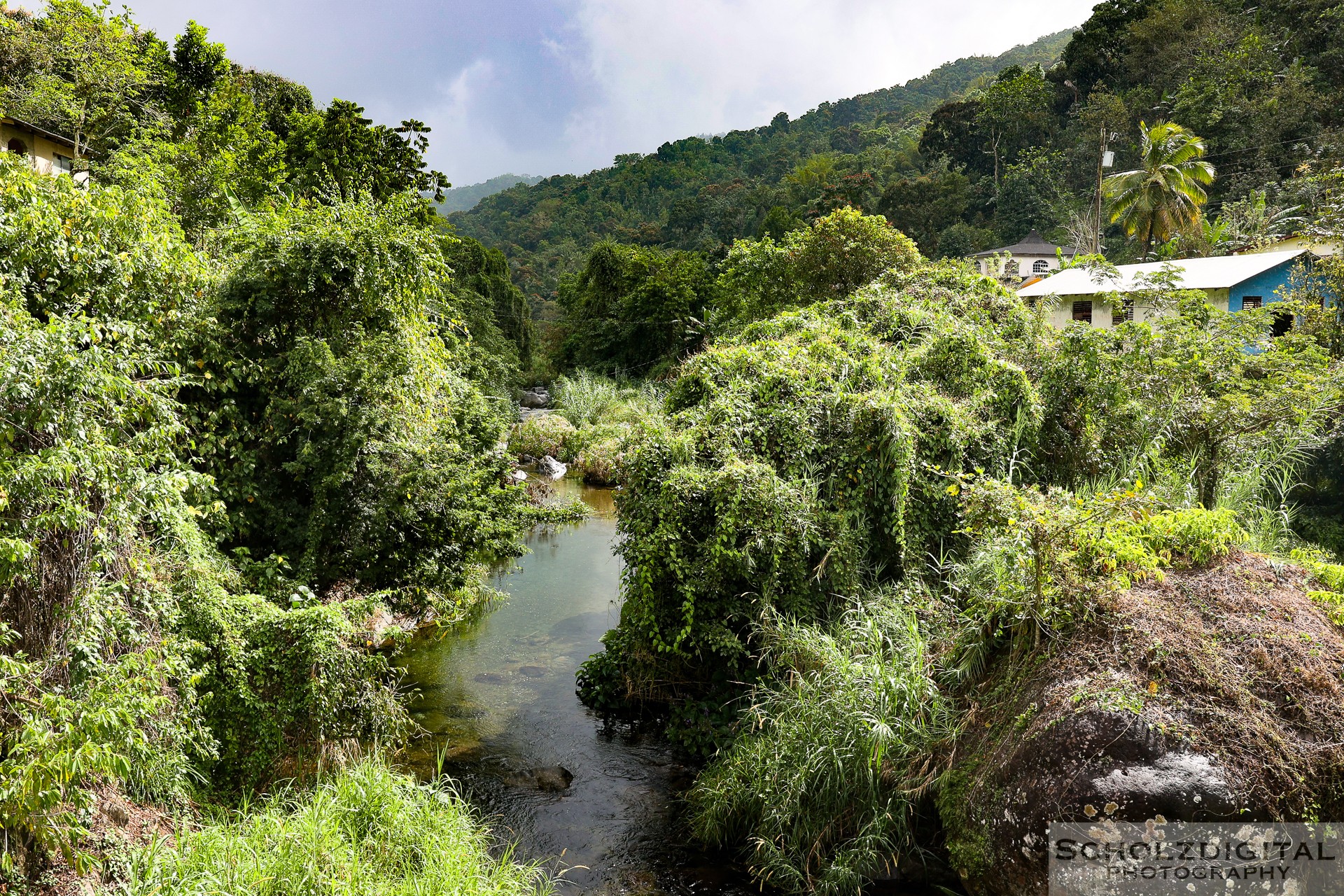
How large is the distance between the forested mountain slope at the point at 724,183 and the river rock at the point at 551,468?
24.9m

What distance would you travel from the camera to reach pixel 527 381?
140ft

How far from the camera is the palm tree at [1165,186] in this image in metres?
31.6

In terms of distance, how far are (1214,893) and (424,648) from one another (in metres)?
9.26

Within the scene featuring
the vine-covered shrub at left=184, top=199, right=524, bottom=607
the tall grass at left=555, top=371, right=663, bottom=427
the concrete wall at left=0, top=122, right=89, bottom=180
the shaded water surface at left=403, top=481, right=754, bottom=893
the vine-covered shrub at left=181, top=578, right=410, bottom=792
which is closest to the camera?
the vine-covered shrub at left=181, top=578, right=410, bottom=792

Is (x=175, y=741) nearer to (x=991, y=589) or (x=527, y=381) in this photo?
(x=991, y=589)

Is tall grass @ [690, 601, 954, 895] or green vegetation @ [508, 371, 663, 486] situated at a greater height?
green vegetation @ [508, 371, 663, 486]

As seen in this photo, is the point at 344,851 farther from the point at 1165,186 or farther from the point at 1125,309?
the point at 1165,186

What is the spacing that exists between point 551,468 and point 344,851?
60.9 feet

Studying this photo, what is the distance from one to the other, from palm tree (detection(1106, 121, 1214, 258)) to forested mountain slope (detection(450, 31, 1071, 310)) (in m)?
14.0

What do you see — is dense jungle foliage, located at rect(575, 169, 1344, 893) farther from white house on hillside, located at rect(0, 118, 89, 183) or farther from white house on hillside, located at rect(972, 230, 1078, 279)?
white house on hillside, located at rect(972, 230, 1078, 279)

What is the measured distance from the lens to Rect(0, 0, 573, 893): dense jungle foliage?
4711 millimetres

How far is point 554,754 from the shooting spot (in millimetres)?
8523

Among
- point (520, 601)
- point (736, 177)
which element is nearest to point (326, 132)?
point (520, 601)

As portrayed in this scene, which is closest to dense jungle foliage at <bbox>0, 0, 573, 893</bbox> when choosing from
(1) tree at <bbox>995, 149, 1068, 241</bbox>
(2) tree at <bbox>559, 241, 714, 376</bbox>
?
(2) tree at <bbox>559, 241, 714, 376</bbox>
